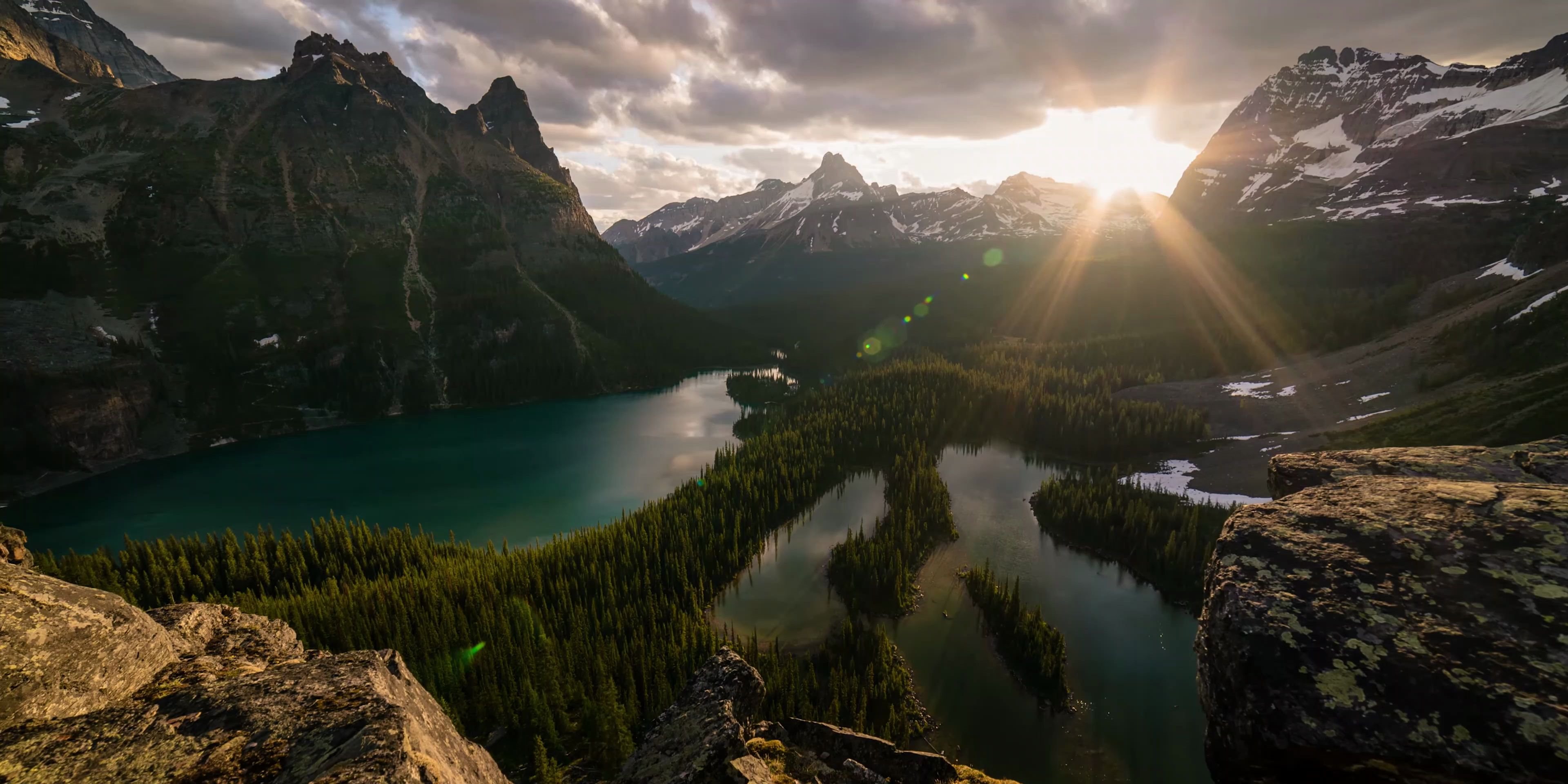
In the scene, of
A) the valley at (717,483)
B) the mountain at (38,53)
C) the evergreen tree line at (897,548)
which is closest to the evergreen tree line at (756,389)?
the valley at (717,483)

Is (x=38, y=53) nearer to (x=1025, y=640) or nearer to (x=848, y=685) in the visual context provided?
(x=848, y=685)

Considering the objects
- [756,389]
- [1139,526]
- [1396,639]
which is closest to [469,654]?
[1396,639]

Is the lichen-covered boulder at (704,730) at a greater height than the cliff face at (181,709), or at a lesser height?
lesser

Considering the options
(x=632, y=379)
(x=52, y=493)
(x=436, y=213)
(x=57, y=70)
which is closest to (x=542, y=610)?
(x=52, y=493)

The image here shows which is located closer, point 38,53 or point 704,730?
point 704,730

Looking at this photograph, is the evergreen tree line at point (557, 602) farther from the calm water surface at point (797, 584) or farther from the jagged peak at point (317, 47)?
the jagged peak at point (317, 47)

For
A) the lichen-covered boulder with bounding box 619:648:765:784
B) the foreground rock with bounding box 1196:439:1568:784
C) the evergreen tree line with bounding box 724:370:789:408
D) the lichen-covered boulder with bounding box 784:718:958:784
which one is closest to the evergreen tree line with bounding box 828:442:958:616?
the lichen-covered boulder with bounding box 619:648:765:784
